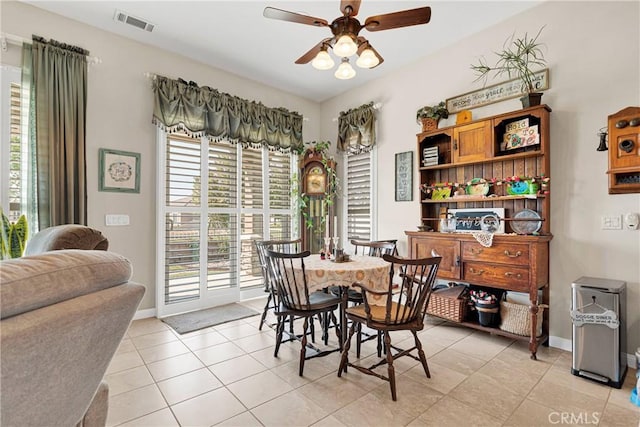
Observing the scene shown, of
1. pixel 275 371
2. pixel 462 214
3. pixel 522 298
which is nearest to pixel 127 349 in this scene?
pixel 275 371

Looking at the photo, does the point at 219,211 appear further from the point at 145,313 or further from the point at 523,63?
the point at 523,63

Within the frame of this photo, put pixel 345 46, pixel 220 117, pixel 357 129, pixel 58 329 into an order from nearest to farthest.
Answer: pixel 58 329 → pixel 345 46 → pixel 220 117 → pixel 357 129

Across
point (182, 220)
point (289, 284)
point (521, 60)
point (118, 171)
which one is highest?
point (521, 60)

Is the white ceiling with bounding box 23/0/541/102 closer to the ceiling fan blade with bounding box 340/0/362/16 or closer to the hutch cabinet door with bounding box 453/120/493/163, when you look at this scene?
the ceiling fan blade with bounding box 340/0/362/16

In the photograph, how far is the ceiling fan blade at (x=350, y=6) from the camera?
6.65 ft

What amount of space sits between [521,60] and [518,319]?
2.40m

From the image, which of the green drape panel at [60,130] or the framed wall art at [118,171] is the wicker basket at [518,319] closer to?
the framed wall art at [118,171]

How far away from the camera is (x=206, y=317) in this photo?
3580mm

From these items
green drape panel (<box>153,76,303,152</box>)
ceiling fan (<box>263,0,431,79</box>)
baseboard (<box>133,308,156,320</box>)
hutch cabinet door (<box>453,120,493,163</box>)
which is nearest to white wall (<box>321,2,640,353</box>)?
hutch cabinet door (<box>453,120,493,163</box>)

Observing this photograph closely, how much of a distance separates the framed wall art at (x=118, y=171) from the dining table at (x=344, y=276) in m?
2.25

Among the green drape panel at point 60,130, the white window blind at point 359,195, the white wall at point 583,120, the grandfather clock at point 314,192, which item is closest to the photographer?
the white wall at point 583,120

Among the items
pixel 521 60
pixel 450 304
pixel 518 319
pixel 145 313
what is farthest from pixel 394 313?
pixel 145 313

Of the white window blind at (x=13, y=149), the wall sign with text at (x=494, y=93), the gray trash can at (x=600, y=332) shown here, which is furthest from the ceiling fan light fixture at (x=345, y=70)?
the white window blind at (x=13, y=149)

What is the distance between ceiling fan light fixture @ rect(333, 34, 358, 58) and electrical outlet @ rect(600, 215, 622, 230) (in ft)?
8.01
